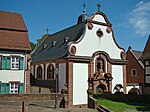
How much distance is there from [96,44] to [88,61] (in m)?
2.90

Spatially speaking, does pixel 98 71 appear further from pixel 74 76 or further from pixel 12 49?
pixel 12 49

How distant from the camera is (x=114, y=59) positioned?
31.3m

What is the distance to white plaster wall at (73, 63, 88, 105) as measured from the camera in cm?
2680

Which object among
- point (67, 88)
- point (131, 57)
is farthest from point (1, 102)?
point (131, 57)

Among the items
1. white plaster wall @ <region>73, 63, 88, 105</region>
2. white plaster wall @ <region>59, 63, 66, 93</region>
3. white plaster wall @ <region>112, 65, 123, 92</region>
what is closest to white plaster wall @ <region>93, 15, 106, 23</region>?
white plaster wall @ <region>112, 65, 123, 92</region>

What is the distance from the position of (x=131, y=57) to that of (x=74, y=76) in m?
18.9

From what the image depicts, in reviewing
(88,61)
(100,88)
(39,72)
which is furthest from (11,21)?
(100,88)

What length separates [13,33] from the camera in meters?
26.1

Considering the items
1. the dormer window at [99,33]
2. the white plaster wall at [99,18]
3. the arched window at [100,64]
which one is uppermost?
the white plaster wall at [99,18]

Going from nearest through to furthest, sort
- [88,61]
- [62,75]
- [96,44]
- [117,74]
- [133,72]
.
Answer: [62,75]
[88,61]
[96,44]
[117,74]
[133,72]

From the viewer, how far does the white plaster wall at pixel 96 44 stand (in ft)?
92.9

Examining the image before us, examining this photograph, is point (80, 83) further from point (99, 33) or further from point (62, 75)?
point (99, 33)

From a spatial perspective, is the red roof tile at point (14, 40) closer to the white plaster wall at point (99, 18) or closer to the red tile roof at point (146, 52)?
the white plaster wall at point (99, 18)

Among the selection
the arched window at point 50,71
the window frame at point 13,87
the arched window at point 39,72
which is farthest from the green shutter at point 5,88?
the arched window at point 39,72
